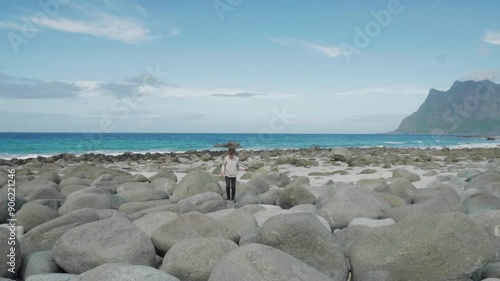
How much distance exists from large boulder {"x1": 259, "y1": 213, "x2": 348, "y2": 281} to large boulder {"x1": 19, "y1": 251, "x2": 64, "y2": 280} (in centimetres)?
279

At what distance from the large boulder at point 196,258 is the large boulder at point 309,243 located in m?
0.60

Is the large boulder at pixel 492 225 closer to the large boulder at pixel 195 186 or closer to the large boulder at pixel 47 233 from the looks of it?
the large boulder at pixel 47 233

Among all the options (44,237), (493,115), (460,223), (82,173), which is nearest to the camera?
(460,223)

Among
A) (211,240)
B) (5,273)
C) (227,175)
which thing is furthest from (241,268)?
(227,175)

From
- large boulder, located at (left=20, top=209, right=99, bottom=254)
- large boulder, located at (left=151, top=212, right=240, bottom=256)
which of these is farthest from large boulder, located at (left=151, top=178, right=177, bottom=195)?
large boulder, located at (left=151, top=212, right=240, bottom=256)

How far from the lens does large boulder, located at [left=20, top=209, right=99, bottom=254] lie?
6395 millimetres

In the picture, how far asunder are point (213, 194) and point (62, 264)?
4.93 meters

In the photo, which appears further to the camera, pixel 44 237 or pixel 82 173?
pixel 82 173

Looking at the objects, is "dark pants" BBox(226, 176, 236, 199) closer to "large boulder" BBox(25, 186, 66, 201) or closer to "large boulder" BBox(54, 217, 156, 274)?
"large boulder" BBox(25, 186, 66, 201)

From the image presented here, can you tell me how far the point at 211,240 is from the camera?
533 cm

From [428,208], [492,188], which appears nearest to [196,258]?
[428,208]

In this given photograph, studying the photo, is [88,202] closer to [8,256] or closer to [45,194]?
[45,194]

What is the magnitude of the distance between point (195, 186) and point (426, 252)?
7.29 metres

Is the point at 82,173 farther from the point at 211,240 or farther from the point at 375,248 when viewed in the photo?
the point at 375,248
